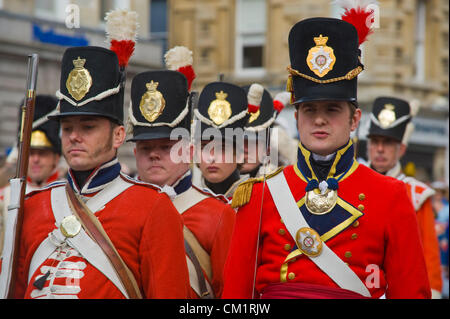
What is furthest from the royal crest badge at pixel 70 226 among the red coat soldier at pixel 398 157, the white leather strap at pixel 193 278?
the red coat soldier at pixel 398 157

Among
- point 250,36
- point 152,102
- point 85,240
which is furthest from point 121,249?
point 250,36

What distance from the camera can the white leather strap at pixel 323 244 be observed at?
4.47 m

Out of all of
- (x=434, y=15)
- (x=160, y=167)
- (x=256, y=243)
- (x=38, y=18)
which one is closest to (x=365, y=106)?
(x=434, y=15)

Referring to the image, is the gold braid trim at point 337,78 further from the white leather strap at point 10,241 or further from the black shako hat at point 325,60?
the white leather strap at point 10,241

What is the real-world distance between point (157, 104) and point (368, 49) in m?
17.8

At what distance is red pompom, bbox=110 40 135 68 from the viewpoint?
5.46 metres

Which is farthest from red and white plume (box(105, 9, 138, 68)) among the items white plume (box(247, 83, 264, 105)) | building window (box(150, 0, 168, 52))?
building window (box(150, 0, 168, 52))

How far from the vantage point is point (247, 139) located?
762 centimetres

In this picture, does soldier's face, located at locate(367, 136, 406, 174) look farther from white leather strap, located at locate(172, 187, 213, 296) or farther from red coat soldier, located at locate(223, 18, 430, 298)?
red coat soldier, located at locate(223, 18, 430, 298)

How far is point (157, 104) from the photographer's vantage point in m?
6.16

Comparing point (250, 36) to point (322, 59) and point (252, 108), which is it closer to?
point (252, 108)

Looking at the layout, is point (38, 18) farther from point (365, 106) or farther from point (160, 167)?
point (160, 167)

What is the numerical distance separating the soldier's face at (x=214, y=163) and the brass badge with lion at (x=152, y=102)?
87 centimetres
